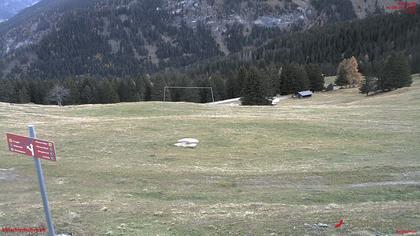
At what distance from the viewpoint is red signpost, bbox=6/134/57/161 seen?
11.7 m

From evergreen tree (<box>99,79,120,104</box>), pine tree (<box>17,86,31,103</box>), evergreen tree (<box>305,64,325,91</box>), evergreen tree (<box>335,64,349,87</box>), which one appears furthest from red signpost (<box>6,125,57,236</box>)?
evergreen tree (<box>335,64,349,87</box>)

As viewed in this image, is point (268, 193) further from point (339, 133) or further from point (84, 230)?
point (339, 133)

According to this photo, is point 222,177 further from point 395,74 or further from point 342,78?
point 342,78

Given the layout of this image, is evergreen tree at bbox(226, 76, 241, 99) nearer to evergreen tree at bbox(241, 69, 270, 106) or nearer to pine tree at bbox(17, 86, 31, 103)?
evergreen tree at bbox(241, 69, 270, 106)

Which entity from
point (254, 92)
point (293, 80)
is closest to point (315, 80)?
point (293, 80)

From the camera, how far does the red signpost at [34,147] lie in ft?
38.5

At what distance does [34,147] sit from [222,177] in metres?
13.8

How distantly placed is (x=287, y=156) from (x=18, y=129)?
25.1 metres

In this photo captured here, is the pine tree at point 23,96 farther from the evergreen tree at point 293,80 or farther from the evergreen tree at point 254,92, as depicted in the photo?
the evergreen tree at point 293,80

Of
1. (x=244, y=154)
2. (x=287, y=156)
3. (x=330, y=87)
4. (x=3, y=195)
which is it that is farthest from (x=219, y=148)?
(x=330, y=87)

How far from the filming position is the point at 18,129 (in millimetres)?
38250

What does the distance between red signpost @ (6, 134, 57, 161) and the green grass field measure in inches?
178

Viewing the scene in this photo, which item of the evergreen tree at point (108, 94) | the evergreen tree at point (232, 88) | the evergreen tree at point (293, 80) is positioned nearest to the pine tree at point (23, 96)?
the evergreen tree at point (108, 94)

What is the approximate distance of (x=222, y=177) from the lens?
78.9ft
